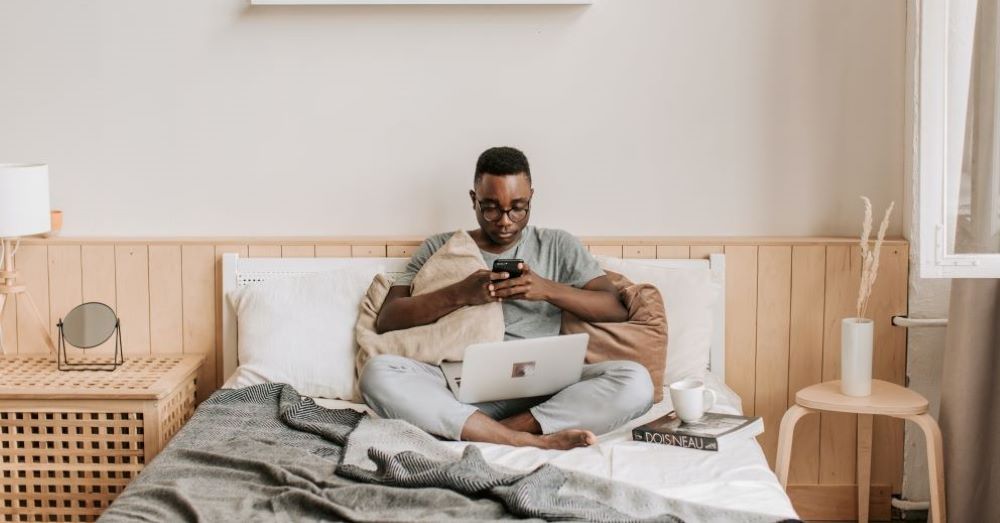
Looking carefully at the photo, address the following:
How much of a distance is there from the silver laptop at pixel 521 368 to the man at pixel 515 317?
4cm

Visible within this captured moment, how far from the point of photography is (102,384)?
9.51ft

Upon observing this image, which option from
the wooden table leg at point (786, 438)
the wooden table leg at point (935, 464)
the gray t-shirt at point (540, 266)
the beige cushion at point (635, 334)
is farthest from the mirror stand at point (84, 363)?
the wooden table leg at point (935, 464)

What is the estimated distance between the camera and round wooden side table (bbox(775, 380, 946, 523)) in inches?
110

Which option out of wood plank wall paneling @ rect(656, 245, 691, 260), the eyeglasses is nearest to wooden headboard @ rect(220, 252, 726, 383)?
wood plank wall paneling @ rect(656, 245, 691, 260)

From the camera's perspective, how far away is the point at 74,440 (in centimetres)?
285

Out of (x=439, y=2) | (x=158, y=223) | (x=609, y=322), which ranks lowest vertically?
(x=609, y=322)

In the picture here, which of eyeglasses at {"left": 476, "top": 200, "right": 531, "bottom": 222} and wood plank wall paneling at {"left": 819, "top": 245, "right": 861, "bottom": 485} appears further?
wood plank wall paneling at {"left": 819, "top": 245, "right": 861, "bottom": 485}

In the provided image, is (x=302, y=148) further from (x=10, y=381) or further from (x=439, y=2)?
(x=10, y=381)

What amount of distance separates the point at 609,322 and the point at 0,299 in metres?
1.83

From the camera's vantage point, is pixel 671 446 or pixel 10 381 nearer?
pixel 671 446

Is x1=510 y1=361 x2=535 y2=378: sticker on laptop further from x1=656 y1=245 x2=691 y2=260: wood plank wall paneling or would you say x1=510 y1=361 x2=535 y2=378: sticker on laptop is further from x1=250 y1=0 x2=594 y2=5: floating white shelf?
x1=250 y1=0 x2=594 y2=5: floating white shelf

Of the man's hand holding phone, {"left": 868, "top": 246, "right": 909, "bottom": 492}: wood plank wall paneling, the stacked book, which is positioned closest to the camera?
the stacked book

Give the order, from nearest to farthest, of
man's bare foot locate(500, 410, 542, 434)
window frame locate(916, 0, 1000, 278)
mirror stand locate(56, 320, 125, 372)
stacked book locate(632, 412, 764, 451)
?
1. stacked book locate(632, 412, 764, 451)
2. man's bare foot locate(500, 410, 542, 434)
3. window frame locate(916, 0, 1000, 278)
4. mirror stand locate(56, 320, 125, 372)

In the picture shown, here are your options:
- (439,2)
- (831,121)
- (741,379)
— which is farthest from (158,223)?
(831,121)
